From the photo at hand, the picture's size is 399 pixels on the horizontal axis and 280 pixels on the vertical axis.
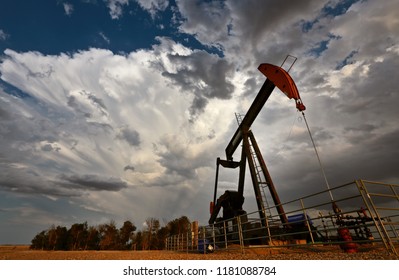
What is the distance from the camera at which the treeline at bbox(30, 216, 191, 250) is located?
50344mm

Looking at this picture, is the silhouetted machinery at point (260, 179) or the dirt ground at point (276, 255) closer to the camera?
the dirt ground at point (276, 255)

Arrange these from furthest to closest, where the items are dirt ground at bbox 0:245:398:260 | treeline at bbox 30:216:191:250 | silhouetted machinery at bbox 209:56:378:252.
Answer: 1. treeline at bbox 30:216:191:250
2. silhouetted machinery at bbox 209:56:378:252
3. dirt ground at bbox 0:245:398:260

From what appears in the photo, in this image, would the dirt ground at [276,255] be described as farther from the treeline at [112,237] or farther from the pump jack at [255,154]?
the treeline at [112,237]

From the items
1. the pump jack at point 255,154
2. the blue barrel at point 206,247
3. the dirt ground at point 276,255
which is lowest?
the dirt ground at point 276,255

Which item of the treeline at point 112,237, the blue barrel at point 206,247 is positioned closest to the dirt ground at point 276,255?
the blue barrel at point 206,247

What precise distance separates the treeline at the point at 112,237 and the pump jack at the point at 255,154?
39.4 m

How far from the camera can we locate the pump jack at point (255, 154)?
9.43 metres

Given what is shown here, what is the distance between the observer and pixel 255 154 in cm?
1177

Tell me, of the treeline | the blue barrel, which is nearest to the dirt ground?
the blue barrel

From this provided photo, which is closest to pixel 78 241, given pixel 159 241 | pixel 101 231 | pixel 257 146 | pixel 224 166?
pixel 101 231

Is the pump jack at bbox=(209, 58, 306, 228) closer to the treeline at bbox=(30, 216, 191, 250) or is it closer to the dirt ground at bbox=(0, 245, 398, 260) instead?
the dirt ground at bbox=(0, 245, 398, 260)

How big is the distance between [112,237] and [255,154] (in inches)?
1955

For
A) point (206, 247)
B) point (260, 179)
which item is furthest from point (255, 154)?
point (206, 247)

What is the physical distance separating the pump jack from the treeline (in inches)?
1552
